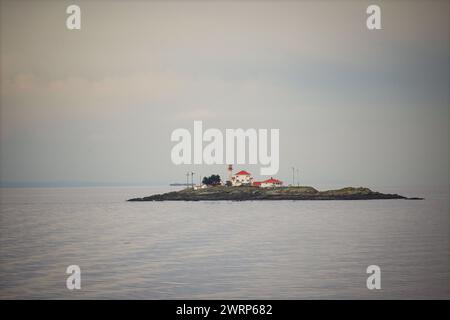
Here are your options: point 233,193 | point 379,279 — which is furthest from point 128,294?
point 233,193

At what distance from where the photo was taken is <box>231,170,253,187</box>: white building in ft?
470

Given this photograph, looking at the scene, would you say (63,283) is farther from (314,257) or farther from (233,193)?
(233,193)

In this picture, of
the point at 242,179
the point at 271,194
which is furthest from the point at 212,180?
the point at 271,194

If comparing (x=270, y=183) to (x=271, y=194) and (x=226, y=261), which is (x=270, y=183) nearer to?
(x=271, y=194)

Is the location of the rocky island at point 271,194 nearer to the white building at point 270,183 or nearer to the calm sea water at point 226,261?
the white building at point 270,183

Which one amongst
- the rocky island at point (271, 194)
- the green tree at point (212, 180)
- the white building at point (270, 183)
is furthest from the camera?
the white building at point (270, 183)

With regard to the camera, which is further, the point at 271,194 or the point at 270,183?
the point at 270,183

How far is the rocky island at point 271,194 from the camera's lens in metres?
133

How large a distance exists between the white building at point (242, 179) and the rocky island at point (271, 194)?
11.5 ft

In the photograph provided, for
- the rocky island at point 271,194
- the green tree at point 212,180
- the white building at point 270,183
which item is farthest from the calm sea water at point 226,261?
the white building at point 270,183

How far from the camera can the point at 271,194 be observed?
13325 cm

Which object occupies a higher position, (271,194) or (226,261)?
(226,261)

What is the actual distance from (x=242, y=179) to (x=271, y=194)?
13.4 metres
